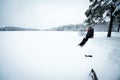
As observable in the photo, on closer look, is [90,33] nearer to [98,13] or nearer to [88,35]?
[88,35]

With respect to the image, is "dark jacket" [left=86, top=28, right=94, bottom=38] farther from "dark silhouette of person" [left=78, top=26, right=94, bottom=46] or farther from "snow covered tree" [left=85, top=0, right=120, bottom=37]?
"snow covered tree" [left=85, top=0, right=120, bottom=37]

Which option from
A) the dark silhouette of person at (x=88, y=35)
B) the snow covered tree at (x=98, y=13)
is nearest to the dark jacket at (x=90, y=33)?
the dark silhouette of person at (x=88, y=35)

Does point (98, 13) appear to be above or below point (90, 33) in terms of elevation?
above

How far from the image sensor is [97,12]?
12.0m

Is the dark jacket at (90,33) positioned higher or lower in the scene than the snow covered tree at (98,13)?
lower

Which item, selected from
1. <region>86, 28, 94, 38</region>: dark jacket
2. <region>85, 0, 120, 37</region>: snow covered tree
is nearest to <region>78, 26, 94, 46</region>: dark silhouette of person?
<region>86, 28, 94, 38</region>: dark jacket

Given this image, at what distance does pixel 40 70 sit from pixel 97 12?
386 inches

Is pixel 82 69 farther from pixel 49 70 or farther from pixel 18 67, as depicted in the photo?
pixel 18 67

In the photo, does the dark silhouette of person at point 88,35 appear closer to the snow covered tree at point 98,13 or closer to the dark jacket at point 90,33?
the dark jacket at point 90,33

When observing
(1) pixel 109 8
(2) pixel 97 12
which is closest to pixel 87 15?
(2) pixel 97 12

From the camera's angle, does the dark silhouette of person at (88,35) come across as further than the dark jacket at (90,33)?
No

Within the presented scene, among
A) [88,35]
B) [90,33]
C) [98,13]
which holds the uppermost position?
[98,13]

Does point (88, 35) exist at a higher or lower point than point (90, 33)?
lower

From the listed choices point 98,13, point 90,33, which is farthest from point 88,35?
point 98,13
